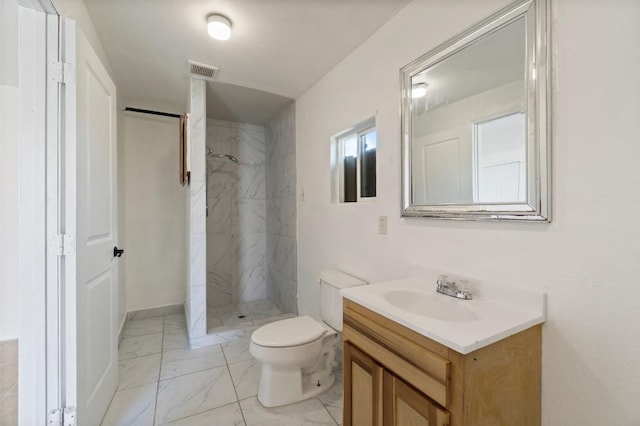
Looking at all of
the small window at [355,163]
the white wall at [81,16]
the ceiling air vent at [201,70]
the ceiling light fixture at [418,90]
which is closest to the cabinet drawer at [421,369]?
the small window at [355,163]

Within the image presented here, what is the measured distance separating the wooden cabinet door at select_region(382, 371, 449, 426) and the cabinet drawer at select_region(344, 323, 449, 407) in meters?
0.03

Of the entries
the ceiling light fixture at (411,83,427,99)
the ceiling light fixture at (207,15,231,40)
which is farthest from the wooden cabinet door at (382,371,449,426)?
the ceiling light fixture at (207,15,231,40)

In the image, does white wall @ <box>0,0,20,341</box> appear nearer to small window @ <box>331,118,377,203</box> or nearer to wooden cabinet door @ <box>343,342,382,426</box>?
wooden cabinet door @ <box>343,342,382,426</box>

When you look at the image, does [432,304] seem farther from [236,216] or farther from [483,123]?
[236,216]

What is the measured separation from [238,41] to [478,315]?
206 centimetres

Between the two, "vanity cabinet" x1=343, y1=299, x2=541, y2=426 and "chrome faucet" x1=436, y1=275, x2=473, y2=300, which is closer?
"vanity cabinet" x1=343, y1=299, x2=541, y2=426

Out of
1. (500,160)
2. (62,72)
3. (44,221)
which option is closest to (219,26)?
(62,72)

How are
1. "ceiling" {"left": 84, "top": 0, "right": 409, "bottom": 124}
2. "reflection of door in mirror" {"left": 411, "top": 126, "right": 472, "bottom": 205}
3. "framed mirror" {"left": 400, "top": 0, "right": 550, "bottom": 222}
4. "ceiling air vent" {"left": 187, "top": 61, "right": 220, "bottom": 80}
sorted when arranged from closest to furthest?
"framed mirror" {"left": 400, "top": 0, "right": 550, "bottom": 222} < "reflection of door in mirror" {"left": 411, "top": 126, "right": 472, "bottom": 205} < "ceiling" {"left": 84, "top": 0, "right": 409, "bottom": 124} < "ceiling air vent" {"left": 187, "top": 61, "right": 220, "bottom": 80}

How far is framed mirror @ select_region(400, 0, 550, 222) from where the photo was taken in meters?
0.96

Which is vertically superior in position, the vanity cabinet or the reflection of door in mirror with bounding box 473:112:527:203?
the reflection of door in mirror with bounding box 473:112:527:203

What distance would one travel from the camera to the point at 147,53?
1967 millimetres

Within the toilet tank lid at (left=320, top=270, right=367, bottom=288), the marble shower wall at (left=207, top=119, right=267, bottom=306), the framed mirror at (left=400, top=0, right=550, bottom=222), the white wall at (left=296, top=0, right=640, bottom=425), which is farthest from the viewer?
the marble shower wall at (left=207, top=119, right=267, bottom=306)

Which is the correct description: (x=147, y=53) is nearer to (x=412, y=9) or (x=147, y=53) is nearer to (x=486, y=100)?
(x=412, y=9)

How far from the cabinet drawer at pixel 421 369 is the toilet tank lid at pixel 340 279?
656 millimetres
